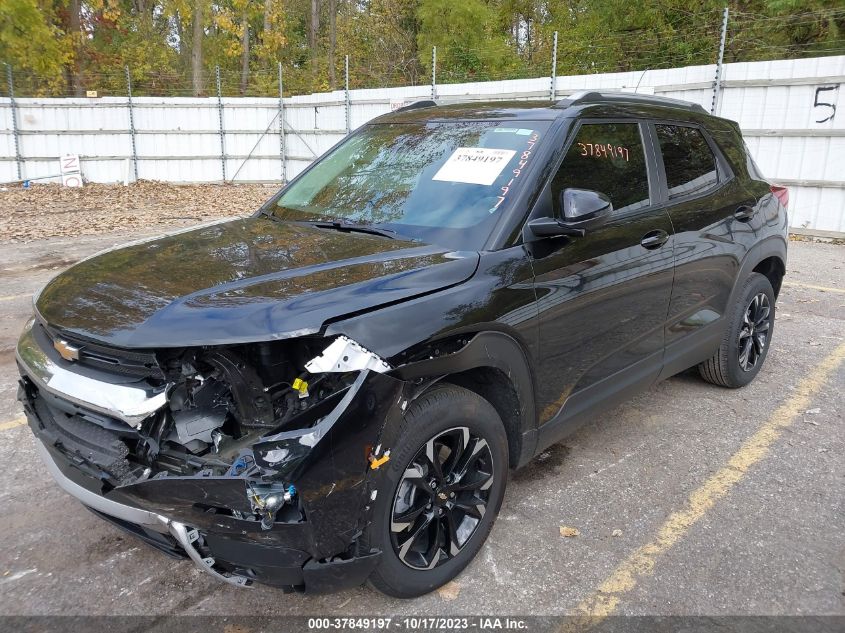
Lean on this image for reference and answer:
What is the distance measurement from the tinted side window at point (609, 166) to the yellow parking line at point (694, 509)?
61.7 inches

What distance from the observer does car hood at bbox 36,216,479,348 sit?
221cm

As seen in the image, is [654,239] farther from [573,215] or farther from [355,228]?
[355,228]

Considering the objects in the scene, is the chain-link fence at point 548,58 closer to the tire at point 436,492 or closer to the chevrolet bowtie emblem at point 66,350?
the tire at point 436,492

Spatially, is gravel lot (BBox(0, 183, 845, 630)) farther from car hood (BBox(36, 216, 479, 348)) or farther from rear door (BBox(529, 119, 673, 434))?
car hood (BBox(36, 216, 479, 348))

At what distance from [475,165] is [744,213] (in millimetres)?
2227

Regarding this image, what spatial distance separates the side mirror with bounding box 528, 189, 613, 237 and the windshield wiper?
0.66 meters

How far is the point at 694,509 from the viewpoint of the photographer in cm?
336

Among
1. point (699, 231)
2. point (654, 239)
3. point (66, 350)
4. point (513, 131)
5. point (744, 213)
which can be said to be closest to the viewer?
point (66, 350)

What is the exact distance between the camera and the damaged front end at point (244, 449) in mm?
2096

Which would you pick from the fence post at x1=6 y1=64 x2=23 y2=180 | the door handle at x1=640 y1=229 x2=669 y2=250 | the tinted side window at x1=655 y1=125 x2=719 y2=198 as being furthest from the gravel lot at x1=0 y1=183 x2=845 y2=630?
the fence post at x1=6 y1=64 x2=23 y2=180

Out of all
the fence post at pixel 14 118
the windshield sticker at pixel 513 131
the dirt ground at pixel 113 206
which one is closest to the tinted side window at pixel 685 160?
the windshield sticker at pixel 513 131

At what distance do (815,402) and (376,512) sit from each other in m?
3.73

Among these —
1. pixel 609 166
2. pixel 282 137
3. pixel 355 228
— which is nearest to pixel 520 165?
pixel 609 166

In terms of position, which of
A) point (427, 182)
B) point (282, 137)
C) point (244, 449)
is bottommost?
point (244, 449)
